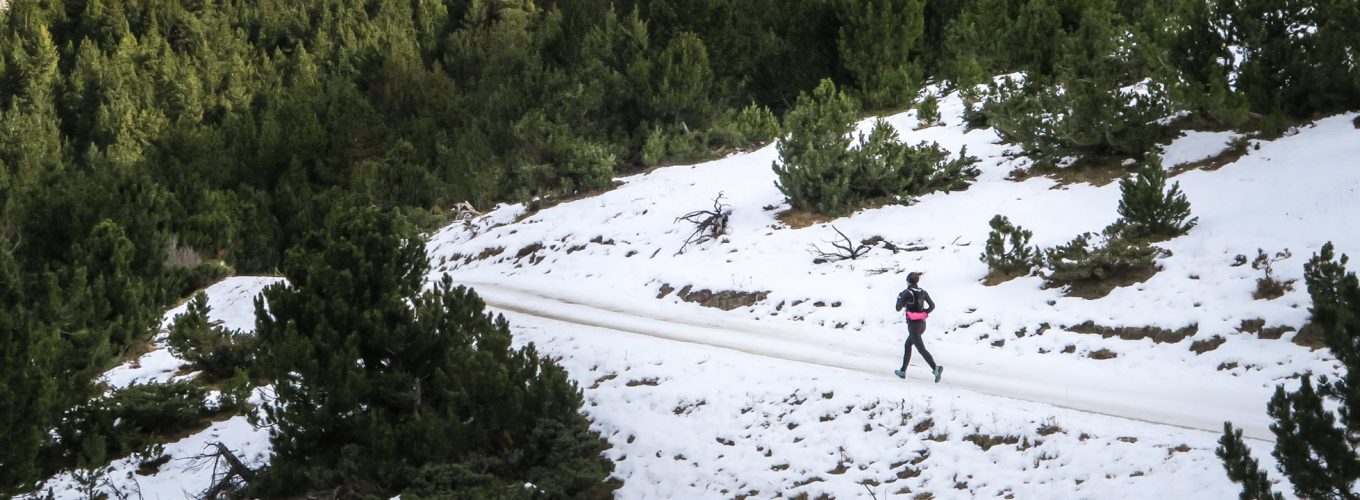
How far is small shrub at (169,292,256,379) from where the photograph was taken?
1546cm

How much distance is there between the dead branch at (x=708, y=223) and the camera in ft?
63.2

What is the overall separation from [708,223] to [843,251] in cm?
316

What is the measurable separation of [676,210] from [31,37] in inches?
1589

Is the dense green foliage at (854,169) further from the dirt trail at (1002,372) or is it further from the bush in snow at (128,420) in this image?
the bush in snow at (128,420)

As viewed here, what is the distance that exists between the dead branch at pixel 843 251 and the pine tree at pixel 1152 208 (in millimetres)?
4004

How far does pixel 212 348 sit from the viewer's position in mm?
15867

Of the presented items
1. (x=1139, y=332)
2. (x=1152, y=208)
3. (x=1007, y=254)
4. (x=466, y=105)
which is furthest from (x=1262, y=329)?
(x=466, y=105)

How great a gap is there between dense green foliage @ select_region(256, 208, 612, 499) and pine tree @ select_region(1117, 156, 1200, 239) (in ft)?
25.6

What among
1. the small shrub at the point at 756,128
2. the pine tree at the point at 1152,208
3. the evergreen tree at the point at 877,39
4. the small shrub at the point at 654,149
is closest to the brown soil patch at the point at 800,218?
the pine tree at the point at 1152,208

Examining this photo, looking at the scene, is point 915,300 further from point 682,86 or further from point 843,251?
point 682,86

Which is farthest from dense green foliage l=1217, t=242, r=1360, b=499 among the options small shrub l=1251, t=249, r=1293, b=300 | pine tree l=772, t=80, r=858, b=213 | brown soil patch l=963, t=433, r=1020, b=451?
pine tree l=772, t=80, r=858, b=213

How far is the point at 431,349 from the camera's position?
12.3 m

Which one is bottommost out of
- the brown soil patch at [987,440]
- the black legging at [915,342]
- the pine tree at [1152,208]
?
the brown soil patch at [987,440]

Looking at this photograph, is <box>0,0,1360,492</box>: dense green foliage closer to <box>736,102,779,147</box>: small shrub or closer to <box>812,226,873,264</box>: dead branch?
<box>736,102,779,147</box>: small shrub
